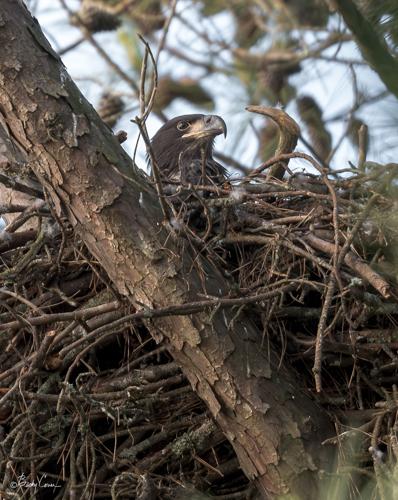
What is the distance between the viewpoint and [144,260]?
4270mm

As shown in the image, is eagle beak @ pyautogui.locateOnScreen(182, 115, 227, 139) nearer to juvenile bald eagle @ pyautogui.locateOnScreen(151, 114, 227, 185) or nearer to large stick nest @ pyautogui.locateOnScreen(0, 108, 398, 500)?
juvenile bald eagle @ pyautogui.locateOnScreen(151, 114, 227, 185)

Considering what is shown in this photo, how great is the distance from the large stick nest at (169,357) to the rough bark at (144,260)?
138mm

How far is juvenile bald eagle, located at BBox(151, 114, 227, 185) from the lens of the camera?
263 inches

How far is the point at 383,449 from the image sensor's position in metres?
4.41

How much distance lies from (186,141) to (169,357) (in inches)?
94.1

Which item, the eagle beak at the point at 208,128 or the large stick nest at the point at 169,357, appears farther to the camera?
the eagle beak at the point at 208,128

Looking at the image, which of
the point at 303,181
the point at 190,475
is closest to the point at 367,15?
the point at 303,181

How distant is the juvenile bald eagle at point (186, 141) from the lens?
6670 millimetres

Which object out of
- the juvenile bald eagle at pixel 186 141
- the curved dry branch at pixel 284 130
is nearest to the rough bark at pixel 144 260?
the curved dry branch at pixel 284 130
